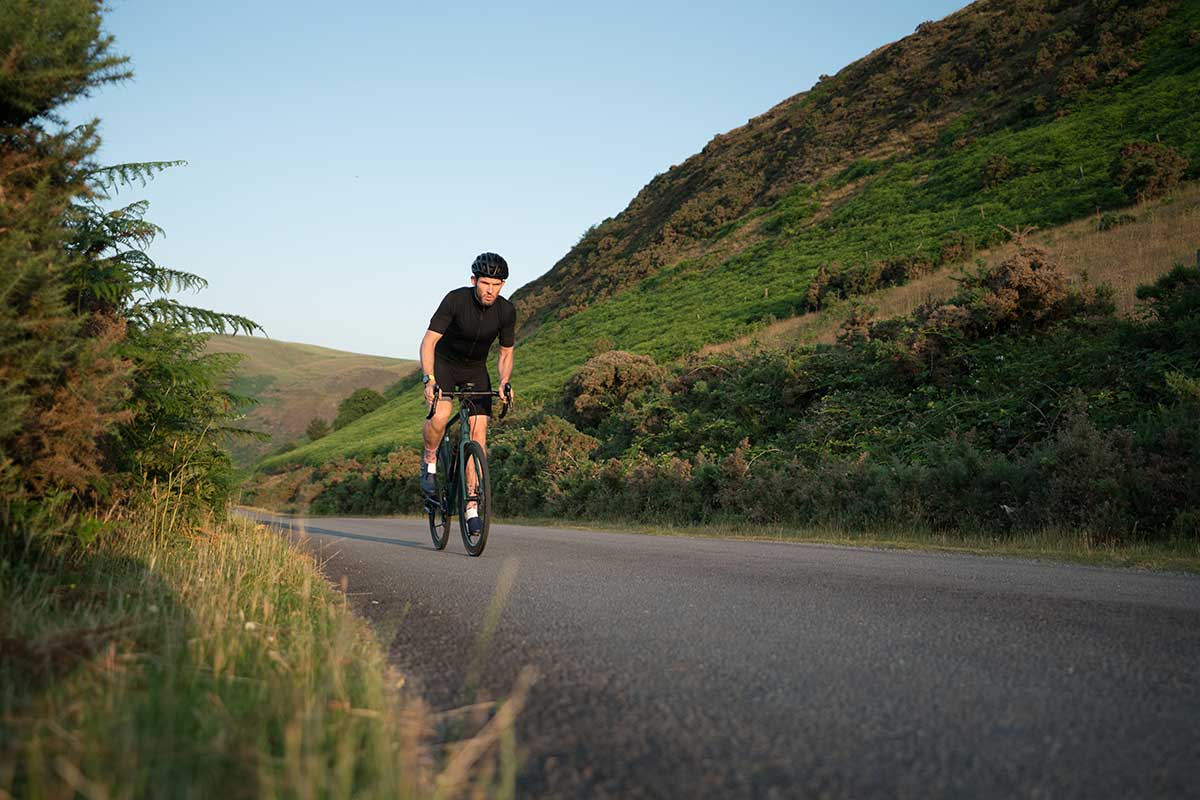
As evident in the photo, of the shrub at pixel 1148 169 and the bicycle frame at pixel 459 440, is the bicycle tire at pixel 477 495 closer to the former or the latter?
the bicycle frame at pixel 459 440

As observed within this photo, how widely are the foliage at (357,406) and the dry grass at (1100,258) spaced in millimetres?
59039

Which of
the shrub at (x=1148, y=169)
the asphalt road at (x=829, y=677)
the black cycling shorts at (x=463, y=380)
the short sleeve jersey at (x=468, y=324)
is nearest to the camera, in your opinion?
the asphalt road at (x=829, y=677)

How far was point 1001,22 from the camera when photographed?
50.5 m

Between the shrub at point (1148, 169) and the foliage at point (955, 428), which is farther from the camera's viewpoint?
the shrub at point (1148, 169)

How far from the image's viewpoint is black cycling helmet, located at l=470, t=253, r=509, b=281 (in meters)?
7.03

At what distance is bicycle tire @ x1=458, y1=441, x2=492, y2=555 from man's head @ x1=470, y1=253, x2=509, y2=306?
1364 millimetres

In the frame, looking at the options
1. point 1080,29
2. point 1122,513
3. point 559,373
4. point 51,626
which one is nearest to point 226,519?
point 51,626

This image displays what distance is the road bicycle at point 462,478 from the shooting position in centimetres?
702

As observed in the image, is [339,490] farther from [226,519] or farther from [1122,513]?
[1122,513]

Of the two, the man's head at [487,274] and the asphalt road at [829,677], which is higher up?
the man's head at [487,274]

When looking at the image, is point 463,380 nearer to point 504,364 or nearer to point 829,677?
point 504,364

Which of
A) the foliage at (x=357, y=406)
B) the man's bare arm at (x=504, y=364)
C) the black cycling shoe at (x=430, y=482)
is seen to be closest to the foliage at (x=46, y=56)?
the man's bare arm at (x=504, y=364)

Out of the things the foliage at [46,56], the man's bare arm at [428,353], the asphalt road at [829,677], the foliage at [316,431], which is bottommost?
the asphalt road at [829,677]

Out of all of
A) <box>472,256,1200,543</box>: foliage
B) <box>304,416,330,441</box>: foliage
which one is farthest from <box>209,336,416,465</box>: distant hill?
<box>472,256,1200,543</box>: foliage
